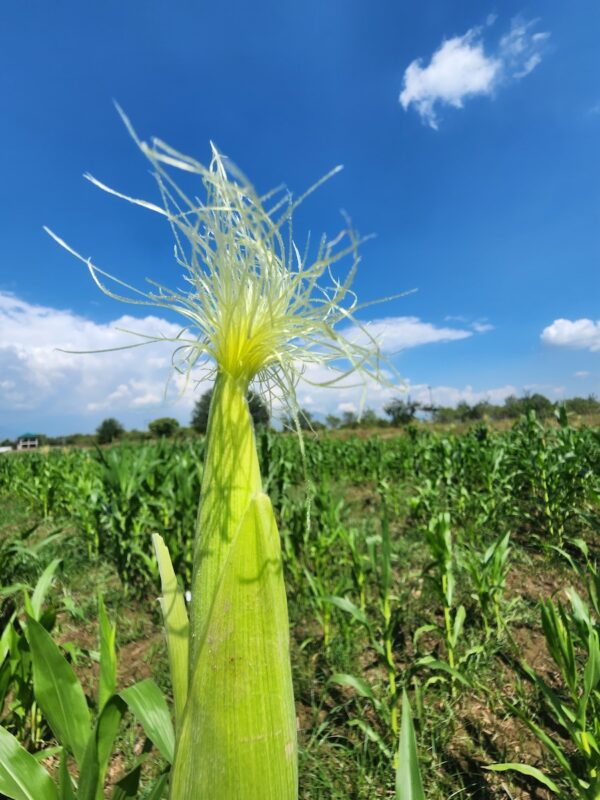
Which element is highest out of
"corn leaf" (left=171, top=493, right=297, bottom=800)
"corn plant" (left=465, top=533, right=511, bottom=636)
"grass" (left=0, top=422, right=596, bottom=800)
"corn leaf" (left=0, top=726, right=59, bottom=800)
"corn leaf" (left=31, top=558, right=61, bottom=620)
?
"corn leaf" (left=171, top=493, right=297, bottom=800)

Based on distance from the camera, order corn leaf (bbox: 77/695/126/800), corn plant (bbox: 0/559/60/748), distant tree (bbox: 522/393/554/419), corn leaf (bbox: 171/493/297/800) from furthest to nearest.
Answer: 1. distant tree (bbox: 522/393/554/419)
2. corn plant (bbox: 0/559/60/748)
3. corn leaf (bbox: 77/695/126/800)
4. corn leaf (bbox: 171/493/297/800)

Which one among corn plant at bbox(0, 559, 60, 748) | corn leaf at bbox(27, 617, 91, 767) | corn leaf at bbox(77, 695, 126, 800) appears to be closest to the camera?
corn leaf at bbox(77, 695, 126, 800)

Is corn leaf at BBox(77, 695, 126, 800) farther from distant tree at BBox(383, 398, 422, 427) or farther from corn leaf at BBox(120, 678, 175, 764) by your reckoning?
distant tree at BBox(383, 398, 422, 427)

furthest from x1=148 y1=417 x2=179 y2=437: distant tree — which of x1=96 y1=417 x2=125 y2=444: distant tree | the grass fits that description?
the grass

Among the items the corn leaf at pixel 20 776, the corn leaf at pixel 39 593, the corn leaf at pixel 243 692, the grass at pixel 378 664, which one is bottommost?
the grass at pixel 378 664

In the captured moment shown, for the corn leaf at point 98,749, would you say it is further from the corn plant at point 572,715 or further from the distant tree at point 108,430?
the distant tree at point 108,430

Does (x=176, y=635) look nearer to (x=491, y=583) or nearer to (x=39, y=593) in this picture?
(x=39, y=593)

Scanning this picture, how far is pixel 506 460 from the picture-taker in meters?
7.62

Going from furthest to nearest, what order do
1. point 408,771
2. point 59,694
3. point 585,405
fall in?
1. point 585,405
2. point 59,694
3. point 408,771

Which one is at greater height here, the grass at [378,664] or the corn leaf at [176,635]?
the corn leaf at [176,635]

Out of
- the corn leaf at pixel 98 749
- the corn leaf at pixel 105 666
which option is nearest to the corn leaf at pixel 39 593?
the corn leaf at pixel 105 666

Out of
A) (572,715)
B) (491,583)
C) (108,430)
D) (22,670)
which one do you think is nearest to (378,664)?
(491,583)

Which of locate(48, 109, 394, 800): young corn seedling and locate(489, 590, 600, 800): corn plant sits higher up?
locate(48, 109, 394, 800): young corn seedling

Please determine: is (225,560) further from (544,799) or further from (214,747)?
(544,799)
